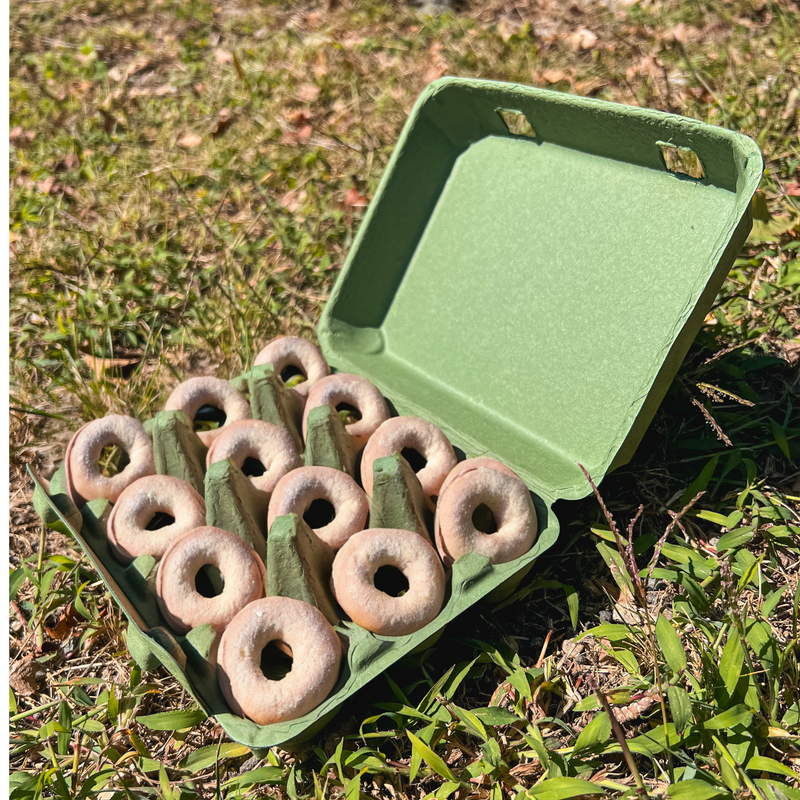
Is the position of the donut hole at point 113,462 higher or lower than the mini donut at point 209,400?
lower

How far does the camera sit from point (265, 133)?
3928 mm

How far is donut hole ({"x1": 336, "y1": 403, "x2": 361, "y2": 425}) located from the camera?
2.26 metres

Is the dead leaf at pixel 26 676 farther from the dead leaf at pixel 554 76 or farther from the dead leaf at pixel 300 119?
the dead leaf at pixel 554 76

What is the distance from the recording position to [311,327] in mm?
2846

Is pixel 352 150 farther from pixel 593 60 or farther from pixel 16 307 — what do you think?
pixel 16 307

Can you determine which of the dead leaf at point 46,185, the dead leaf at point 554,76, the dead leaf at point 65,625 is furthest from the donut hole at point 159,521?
the dead leaf at point 554,76

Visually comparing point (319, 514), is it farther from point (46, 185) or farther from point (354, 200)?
point (46, 185)

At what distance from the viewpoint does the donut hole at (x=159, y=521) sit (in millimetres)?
2006

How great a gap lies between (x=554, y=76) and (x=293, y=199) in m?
1.35

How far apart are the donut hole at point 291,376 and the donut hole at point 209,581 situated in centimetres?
72

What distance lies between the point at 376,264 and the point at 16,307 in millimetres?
1686

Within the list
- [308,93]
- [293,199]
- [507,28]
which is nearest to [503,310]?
[293,199]

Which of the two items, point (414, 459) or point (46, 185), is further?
point (46, 185)

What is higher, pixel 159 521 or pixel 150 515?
pixel 150 515
